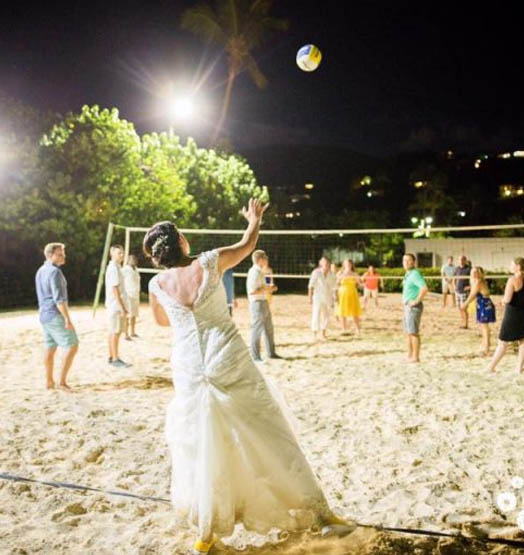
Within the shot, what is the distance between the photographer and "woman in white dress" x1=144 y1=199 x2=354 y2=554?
2.53m

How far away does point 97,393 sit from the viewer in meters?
6.02

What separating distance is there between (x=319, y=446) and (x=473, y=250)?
25.0 m

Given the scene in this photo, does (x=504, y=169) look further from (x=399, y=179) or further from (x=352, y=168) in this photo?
(x=352, y=168)

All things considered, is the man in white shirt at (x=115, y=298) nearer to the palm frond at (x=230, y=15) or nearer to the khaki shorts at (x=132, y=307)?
the khaki shorts at (x=132, y=307)

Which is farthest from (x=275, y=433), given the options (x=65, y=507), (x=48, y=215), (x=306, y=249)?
(x=306, y=249)

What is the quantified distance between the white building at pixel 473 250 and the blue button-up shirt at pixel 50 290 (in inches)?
809

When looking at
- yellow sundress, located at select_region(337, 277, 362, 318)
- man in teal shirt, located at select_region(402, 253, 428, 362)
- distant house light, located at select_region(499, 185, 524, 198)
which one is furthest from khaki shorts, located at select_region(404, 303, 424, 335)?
distant house light, located at select_region(499, 185, 524, 198)

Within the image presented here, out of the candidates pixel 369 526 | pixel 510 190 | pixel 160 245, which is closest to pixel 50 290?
pixel 160 245

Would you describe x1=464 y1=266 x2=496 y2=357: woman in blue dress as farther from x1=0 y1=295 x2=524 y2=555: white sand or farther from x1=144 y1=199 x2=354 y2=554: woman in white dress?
x1=144 y1=199 x2=354 y2=554: woman in white dress

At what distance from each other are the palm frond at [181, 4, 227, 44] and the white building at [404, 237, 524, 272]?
52.2 ft

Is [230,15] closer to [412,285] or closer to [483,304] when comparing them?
[483,304]

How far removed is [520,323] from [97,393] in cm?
540

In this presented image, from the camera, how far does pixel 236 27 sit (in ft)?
91.8

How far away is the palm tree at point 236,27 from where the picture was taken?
90.6ft
